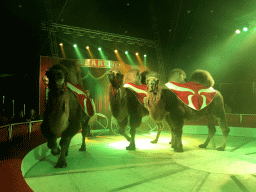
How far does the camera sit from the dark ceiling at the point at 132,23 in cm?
781

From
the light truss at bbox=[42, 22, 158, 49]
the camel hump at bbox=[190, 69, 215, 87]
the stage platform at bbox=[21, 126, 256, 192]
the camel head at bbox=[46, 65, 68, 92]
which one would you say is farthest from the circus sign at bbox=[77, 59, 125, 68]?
the camel head at bbox=[46, 65, 68, 92]

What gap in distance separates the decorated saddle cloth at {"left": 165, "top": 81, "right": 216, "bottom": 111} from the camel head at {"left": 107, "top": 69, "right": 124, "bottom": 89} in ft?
3.83

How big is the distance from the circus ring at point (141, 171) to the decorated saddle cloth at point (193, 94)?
108 centimetres

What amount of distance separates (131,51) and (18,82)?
A: 22.3 ft

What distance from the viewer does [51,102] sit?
318 cm

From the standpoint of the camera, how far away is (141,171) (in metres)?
3.35

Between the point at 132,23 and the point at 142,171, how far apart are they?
8.39 metres

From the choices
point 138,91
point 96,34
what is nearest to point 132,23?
point 96,34

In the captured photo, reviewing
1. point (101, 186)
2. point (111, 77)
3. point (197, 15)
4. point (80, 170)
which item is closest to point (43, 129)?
point (80, 170)

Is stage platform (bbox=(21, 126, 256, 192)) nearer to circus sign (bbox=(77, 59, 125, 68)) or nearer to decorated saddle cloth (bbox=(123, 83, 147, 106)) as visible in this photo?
decorated saddle cloth (bbox=(123, 83, 147, 106))

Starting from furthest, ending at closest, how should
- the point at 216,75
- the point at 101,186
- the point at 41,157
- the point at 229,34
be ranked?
the point at 216,75, the point at 229,34, the point at 41,157, the point at 101,186

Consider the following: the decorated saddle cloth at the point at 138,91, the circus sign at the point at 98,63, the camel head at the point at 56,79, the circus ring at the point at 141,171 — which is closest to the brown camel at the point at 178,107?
the decorated saddle cloth at the point at 138,91

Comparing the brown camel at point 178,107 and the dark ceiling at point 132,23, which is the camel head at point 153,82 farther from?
the dark ceiling at point 132,23

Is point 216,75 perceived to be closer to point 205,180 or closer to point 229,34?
point 229,34
